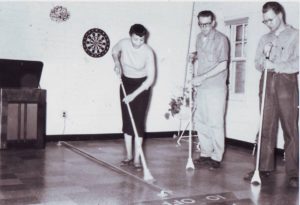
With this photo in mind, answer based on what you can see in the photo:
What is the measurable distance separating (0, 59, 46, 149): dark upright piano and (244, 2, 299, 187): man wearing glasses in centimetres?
310

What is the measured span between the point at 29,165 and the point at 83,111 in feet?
7.30

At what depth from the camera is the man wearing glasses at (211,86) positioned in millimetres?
4457

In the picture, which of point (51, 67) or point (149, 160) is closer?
point (149, 160)

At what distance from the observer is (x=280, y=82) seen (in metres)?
3.87

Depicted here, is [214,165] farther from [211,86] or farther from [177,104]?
[177,104]

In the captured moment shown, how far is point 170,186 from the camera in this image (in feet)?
12.7

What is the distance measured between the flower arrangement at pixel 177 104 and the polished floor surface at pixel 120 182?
5.02ft

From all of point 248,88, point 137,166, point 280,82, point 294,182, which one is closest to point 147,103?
point 137,166

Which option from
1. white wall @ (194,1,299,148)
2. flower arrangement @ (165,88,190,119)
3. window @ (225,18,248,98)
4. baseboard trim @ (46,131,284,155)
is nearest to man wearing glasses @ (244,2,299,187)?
white wall @ (194,1,299,148)

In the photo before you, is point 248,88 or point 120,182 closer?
point 120,182

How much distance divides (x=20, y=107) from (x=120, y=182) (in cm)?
232

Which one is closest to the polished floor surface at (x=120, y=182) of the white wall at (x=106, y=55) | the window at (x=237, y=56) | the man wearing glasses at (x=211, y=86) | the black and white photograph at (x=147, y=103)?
the black and white photograph at (x=147, y=103)

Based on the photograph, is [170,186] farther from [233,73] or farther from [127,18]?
[127,18]

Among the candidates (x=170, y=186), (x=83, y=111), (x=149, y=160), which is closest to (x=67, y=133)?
(x=83, y=111)
